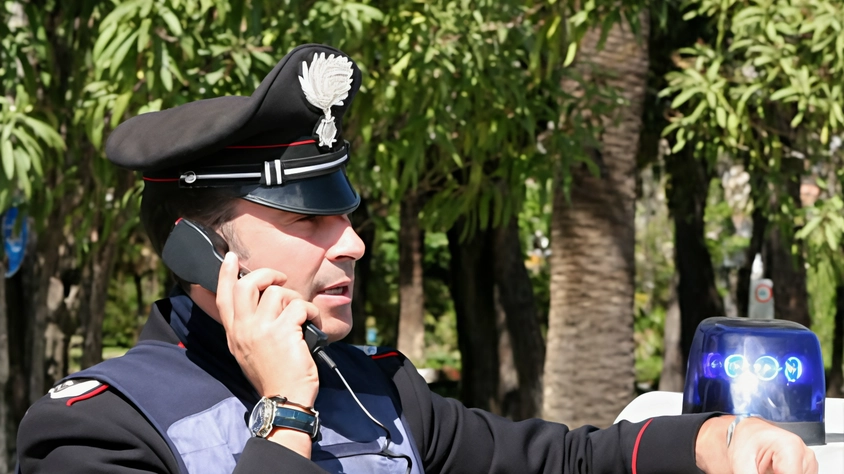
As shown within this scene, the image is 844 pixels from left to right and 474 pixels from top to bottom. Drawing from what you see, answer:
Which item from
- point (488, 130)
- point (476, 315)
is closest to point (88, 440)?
point (488, 130)

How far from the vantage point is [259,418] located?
218 cm

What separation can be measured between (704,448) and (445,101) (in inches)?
156

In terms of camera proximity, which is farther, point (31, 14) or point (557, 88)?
point (557, 88)

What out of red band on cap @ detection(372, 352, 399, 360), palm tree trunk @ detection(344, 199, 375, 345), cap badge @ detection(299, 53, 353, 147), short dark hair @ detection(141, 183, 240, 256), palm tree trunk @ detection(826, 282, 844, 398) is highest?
cap badge @ detection(299, 53, 353, 147)

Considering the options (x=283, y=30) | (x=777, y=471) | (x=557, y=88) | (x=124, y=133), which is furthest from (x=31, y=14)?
(x=777, y=471)

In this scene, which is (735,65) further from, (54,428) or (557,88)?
(54,428)

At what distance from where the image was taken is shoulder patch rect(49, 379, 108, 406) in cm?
223

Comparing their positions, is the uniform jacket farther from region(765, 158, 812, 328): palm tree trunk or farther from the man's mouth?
region(765, 158, 812, 328): palm tree trunk

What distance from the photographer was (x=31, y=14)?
6.08 m

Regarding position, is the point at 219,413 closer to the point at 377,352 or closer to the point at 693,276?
the point at 377,352

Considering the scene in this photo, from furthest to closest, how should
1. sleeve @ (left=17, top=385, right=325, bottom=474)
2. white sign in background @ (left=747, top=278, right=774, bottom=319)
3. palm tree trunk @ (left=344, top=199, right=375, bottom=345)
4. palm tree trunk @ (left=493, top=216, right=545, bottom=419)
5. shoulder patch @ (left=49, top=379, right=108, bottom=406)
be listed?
palm tree trunk @ (left=493, top=216, right=545, bottom=419), palm tree trunk @ (left=344, top=199, right=375, bottom=345), white sign in background @ (left=747, top=278, right=774, bottom=319), shoulder patch @ (left=49, top=379, right=108, bottom=406), sleeve @ (left=17, top=385, right=325, bottom=474)

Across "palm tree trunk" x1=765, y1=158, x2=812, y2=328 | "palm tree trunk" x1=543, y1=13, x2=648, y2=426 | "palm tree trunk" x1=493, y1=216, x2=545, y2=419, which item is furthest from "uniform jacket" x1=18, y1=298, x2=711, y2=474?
"palm tree trunk" x1=765, y1=158, x2=812, y2=328

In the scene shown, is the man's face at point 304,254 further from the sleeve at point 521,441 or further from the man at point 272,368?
the sleeve at point 521,441

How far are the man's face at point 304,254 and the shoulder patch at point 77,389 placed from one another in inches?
13.7
